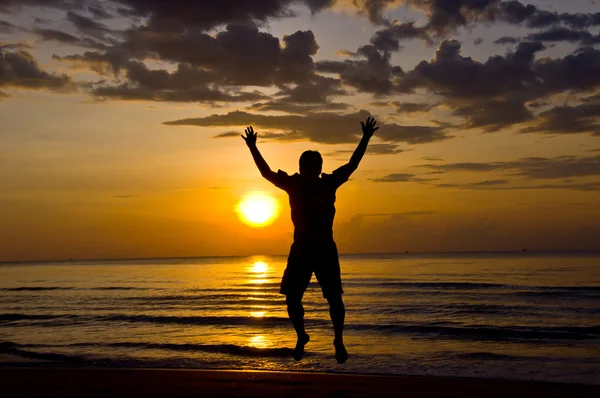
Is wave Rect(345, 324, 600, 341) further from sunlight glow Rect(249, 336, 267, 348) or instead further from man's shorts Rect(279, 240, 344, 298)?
man's shorts Rect(279, 240, 344, 298)

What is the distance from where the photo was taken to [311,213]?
6.41 meters

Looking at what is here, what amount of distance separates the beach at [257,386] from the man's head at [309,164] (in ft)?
12.2

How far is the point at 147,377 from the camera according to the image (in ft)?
33.7

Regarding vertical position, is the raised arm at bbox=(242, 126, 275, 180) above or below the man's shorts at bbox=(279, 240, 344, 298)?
above

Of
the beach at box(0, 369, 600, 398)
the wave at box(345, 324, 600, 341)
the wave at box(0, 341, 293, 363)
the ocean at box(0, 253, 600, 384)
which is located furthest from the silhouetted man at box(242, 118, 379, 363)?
the wave at box(345, 324, 600, 341)

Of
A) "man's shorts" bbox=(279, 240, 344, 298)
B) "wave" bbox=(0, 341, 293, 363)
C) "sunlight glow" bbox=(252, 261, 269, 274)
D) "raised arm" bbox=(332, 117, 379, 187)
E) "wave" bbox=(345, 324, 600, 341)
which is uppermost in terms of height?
"raised arm" bbox=(332, 117, 379, 187)

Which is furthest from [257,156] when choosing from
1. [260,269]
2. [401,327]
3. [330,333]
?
[260,269]

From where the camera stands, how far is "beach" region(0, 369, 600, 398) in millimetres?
8812

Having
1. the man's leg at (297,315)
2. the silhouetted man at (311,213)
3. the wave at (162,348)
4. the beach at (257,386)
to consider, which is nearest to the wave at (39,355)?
the wave at (162,348)

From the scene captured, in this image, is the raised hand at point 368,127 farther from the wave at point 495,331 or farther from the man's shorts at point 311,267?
the wave at point 495,331

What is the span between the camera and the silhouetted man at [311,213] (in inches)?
252

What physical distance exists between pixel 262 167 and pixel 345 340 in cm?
1225

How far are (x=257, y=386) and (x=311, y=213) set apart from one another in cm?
406

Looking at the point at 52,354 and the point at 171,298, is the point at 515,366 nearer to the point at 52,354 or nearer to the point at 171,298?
the point at 52,354
